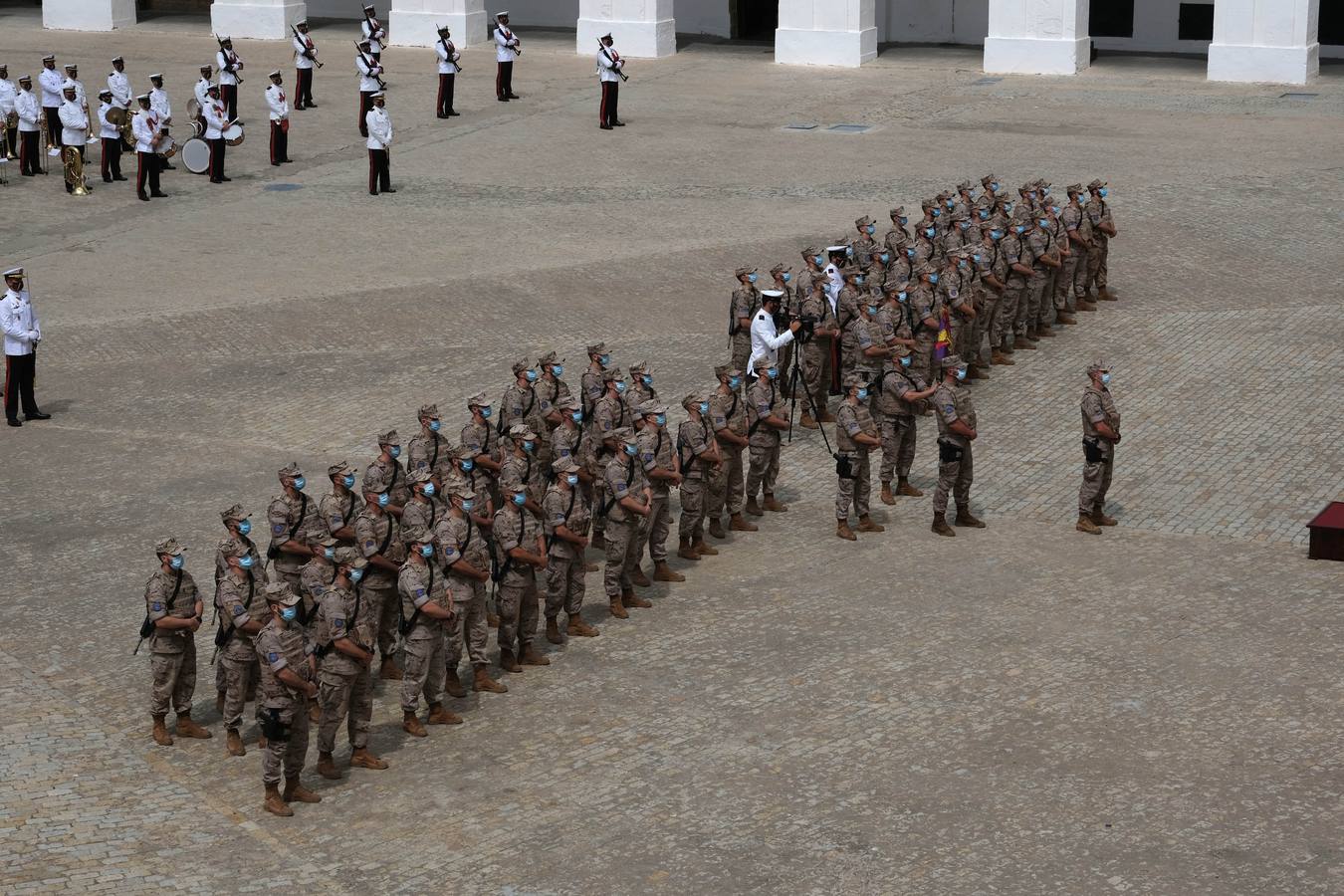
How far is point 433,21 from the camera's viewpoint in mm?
36344

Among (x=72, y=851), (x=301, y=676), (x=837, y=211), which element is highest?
(x=837, y=211)

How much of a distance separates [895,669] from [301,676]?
3723 millimetres

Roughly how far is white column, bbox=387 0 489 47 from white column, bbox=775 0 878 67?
5.60 m

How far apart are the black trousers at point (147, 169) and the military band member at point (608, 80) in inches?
254

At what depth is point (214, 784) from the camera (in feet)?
38.1

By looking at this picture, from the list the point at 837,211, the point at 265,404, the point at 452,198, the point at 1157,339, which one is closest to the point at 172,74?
the point at 452,198

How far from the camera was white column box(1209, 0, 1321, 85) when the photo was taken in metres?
31.9

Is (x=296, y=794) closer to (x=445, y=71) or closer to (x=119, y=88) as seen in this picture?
(x=119, y=88)

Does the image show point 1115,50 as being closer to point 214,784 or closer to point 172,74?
point 172,74

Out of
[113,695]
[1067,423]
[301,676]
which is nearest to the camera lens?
[301,676]

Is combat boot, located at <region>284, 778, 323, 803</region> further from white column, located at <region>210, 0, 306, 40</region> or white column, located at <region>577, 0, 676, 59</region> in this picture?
white column, located at <region>210, 0, 306, 40</region>

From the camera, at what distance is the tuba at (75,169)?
26031 millimetres

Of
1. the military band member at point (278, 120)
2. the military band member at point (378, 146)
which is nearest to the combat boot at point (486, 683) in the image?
the military band member at point (378, 146)

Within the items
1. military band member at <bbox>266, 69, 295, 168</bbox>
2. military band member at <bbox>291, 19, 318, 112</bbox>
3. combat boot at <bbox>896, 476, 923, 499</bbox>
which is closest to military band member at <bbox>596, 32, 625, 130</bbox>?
military band member at <bbox>266, 69, 295, 168</bbox>
